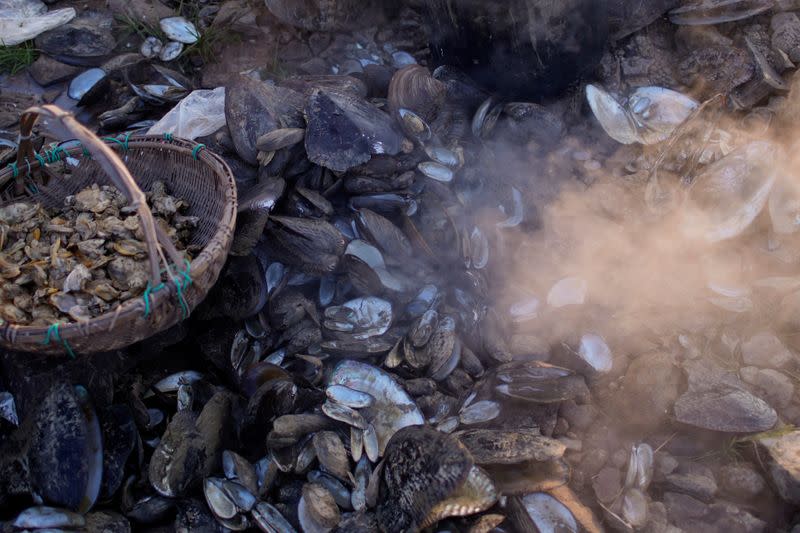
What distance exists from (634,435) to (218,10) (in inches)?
136

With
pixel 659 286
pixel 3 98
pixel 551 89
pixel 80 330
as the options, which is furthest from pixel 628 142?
pixel 3 98

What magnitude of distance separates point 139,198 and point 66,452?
998mm

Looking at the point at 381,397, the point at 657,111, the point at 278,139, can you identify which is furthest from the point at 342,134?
the point at 657,111

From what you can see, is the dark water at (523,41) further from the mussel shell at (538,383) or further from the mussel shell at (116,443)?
the mussel shell at (116,443)

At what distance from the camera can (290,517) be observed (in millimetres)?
2094

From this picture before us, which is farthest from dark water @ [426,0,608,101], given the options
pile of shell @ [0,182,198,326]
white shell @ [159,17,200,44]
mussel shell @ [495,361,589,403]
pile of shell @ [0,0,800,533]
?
pile of shell @ [0,182,198,326]

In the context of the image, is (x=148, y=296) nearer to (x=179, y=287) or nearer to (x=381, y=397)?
(x=179, y=287)

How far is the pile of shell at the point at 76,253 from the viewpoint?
2043mm

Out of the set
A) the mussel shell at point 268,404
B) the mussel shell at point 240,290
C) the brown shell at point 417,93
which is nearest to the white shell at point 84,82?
the mussel shell at point 240,290

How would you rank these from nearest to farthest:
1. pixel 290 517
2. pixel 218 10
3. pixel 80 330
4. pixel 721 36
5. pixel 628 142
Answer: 1. pixel 80 330
2. pixel 290 517
3. pixel 628 142
4. pixel 721 36
5. pixel 218 10

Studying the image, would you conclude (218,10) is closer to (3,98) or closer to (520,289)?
(3,98)

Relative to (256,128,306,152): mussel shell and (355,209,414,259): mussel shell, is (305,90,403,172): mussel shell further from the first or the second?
(355,209,414,259): mussel shell

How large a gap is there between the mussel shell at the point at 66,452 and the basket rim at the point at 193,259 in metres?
0.41

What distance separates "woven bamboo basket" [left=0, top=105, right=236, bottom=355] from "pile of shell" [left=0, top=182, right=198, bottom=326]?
0.11 metres
